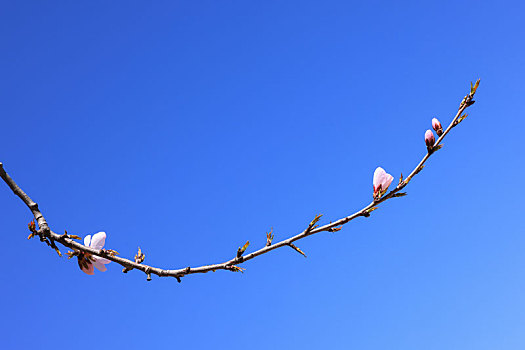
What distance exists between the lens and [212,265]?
8.39 ft

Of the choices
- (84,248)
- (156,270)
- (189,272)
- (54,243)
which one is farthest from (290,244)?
(54,243)

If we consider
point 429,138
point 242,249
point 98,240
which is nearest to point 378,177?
point 429,138

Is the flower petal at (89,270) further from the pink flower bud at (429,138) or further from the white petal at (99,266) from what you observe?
the pink flower bud at (429,138)

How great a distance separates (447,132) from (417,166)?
0.43m

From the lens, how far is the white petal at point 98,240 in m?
3.31

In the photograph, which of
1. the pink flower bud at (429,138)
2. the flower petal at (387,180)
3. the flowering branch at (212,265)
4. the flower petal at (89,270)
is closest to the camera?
the flowering branch at (212,265)

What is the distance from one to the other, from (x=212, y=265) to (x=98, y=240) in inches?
48.7

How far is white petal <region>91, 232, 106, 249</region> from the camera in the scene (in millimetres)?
3309

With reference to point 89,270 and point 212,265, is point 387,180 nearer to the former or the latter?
point 212,265

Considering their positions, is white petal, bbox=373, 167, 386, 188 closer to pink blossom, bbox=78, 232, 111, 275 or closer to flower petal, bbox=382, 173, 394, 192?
flower petal, bbox=382, 173, 394, 192

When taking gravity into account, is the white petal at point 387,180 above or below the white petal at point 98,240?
below

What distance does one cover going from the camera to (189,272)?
2502mm

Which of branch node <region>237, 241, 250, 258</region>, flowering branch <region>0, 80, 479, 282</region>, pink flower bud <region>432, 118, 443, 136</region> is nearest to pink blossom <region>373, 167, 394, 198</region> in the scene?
flowering branch <region>0, 80, 479, 282</region>

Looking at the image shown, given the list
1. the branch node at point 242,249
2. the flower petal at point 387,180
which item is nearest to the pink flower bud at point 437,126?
the flower petal at point 387,180
